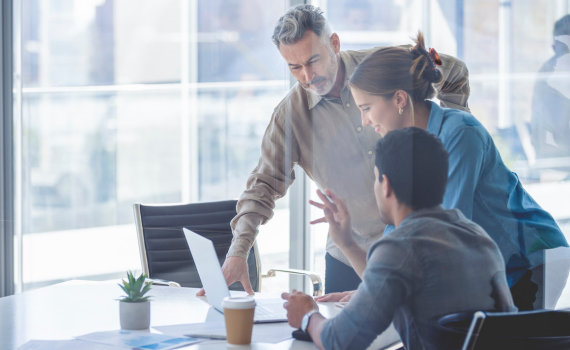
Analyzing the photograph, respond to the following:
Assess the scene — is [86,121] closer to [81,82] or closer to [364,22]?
[81,82]

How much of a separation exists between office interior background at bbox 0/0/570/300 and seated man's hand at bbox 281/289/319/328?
176 centimetres

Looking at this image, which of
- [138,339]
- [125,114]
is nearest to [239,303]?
[138,339]

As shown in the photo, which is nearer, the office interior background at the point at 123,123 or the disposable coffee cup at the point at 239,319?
the disposable coffee cup at the point at 239,319

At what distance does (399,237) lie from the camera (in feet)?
2.95

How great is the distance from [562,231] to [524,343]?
0.25m

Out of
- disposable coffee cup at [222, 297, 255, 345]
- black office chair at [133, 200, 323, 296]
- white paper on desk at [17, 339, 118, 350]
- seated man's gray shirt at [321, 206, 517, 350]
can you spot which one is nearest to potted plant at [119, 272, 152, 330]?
white paper on desk at [17, 339, 118, 350]

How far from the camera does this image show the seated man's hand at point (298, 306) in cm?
115

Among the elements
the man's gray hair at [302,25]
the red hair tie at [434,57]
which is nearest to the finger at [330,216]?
the red hair tie at [434,57]

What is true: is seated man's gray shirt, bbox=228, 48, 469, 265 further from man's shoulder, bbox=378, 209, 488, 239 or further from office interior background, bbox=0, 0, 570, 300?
office interior background, bbox=0, 0, 570, 300

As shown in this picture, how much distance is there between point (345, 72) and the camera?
3.93 feet

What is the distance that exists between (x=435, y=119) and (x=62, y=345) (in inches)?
36.8

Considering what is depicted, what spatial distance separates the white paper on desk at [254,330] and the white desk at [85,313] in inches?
1.4

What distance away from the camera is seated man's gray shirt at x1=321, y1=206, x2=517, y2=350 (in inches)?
34.7

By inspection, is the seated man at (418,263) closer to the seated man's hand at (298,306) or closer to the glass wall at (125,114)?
the seated man's hand at (298,306)
